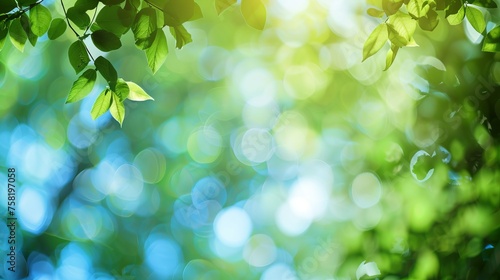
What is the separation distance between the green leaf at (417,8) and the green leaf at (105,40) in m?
1.06

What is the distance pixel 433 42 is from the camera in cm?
567

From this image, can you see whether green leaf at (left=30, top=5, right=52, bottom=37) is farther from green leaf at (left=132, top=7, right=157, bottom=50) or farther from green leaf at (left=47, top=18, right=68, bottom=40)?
green leaf at (left=132, top=7, right=157, bottom=50)


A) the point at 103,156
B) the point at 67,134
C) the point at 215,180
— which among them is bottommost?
the point at 215,180

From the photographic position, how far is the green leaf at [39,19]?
187cm

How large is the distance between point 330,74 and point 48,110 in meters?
6.51

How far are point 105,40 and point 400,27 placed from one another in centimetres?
106

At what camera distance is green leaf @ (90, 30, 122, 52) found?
182cm

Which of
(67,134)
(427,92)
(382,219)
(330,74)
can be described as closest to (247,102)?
(330,74)

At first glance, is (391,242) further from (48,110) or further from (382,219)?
(48,110)

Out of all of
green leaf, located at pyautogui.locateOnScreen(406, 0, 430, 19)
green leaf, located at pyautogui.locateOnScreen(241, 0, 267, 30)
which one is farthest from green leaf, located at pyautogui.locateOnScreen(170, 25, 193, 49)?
green leaf, located at pyautogui.locateOnScreen(406, 0, 430, 19)

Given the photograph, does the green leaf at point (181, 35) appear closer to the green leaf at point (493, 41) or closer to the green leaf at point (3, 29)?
the green leaf at point (3, 29)

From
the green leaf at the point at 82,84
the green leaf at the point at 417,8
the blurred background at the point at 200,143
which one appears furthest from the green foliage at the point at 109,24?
the blurred background at the point at 200,143

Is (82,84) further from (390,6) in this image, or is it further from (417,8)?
(417,8)

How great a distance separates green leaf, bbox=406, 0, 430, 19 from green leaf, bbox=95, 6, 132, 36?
1040 millimetres
